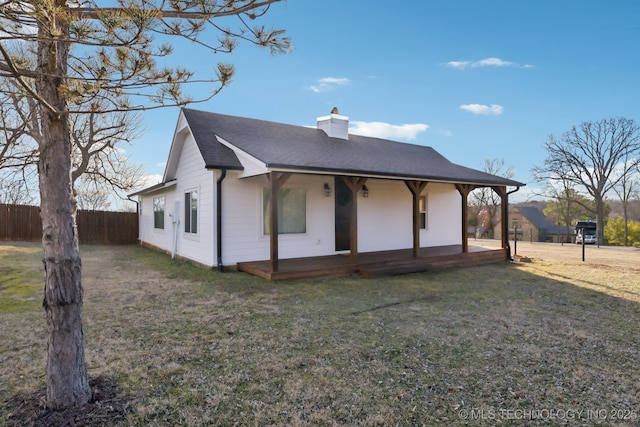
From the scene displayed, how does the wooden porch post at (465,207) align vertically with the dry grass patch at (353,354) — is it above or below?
above

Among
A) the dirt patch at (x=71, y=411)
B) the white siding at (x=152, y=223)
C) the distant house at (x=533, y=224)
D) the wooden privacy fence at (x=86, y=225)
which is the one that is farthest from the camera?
the distant house at (x=533, y=224)

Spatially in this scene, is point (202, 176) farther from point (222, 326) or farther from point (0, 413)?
point (0, 413)

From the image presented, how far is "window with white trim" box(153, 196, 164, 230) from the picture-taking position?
12625mm

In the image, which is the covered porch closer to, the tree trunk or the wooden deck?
the wooden deck

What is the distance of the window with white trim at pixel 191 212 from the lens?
9.30 m

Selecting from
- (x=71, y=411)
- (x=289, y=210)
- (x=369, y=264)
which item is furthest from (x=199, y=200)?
(x=71, y=411)

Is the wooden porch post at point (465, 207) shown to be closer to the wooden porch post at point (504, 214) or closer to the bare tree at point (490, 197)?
the wooden porch post at point (504, 214)

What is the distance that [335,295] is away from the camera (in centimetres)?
606

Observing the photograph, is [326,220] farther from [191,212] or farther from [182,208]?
[182,208]

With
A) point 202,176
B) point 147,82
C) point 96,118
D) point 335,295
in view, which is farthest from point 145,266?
point 96,118

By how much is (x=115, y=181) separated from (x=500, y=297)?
60.1ft

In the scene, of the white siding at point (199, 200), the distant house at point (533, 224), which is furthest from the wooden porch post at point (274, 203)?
the distant house at point (533, 224)

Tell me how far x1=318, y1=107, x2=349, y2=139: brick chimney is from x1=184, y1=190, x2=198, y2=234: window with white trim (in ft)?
15.7

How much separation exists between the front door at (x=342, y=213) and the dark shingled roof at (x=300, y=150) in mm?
913
